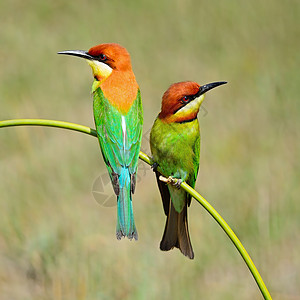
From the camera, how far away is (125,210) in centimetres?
173

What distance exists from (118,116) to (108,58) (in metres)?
0.21

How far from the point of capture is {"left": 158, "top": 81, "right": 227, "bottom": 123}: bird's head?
6.52 ft

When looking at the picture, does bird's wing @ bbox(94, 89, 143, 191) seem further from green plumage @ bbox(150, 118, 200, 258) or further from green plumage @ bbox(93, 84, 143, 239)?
green plumage @ bbox(150, 118, 200, 258)

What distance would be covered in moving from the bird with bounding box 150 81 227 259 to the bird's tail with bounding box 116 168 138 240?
0.97ft

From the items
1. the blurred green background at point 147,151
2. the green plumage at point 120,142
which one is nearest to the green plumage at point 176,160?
the green plumage at point 120,142

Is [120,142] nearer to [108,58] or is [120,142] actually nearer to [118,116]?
[118,116]

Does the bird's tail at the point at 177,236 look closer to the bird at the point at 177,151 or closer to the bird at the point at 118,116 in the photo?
the bird at the point at 177,151

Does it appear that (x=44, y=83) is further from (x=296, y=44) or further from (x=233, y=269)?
(x=233, y=269)

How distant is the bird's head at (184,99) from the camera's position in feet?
6.52

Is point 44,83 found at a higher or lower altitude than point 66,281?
higher

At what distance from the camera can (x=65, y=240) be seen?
3.75m

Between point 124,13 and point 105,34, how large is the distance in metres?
0.56

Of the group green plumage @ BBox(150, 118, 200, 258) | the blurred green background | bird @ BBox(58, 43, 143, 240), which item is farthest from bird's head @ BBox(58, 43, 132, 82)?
the blurred green background

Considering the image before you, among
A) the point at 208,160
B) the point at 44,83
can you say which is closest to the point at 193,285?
the point at 208,160
